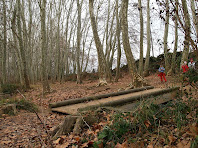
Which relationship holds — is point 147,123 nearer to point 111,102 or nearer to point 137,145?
point 137,145

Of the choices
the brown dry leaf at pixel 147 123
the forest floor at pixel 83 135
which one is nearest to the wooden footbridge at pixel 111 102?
the forest floor at pixel 83 135

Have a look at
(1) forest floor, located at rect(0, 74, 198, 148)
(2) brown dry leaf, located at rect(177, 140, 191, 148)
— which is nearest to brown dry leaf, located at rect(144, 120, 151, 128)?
(1) forest floor, located at rect(0, 74, 198, 148)

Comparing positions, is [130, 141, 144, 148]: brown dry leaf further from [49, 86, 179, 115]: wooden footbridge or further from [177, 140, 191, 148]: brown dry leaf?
[49, 86, 179, 115]: wooden footbridge

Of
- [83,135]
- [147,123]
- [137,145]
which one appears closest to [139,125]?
[147,123]

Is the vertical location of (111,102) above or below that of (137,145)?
above

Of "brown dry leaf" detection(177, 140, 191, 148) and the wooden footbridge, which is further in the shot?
the wooden footbridge

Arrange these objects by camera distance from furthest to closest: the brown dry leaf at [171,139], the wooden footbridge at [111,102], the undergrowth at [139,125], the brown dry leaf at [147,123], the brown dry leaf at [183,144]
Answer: the wooden footbridge at [111,102] < the brown dry leaf at [147,123] < the undergrowth at [139,125] < the brown dry leaf at [171,139] < the brown dry leaf at [183,144]

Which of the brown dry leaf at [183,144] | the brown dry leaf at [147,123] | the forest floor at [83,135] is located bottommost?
the forest floor at [83,135]

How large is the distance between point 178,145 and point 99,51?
32.2ft

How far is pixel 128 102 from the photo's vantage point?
5195 mm

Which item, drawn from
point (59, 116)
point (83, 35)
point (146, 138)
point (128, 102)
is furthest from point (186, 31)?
point (83, 35)

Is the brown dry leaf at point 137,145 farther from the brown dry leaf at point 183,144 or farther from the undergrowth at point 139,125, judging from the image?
the brown dry leaf at point 183,144

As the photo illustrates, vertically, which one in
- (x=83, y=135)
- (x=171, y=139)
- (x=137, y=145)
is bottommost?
(x=83, y=135)

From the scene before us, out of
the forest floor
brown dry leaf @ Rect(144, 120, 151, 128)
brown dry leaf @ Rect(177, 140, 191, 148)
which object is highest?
brown dry leaf @ Rect(144, 120, 151, 128)
